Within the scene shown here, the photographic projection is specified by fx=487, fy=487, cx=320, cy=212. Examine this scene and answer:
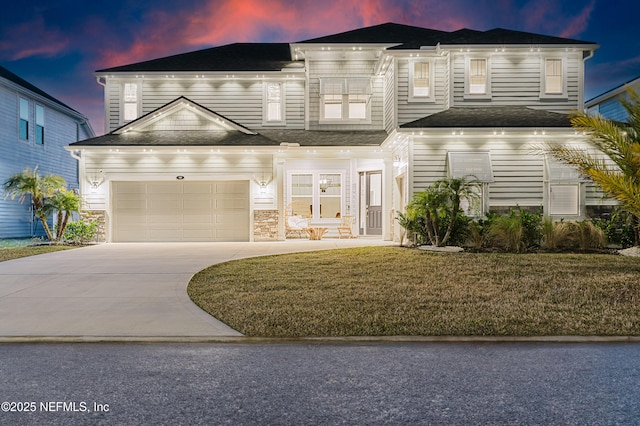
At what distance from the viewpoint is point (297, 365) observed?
14.6 feet

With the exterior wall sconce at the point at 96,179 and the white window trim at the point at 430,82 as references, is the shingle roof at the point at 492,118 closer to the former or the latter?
the white window trim at the point at 430,82

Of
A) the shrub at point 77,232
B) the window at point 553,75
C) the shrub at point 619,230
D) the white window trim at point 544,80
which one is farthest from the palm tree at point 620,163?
the shrub at point 77,232

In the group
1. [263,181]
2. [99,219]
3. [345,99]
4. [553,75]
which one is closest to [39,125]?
[99,219]

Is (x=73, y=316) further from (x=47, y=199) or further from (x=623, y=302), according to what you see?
(x=47, y=199)

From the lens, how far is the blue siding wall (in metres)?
21.0

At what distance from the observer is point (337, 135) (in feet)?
61.6

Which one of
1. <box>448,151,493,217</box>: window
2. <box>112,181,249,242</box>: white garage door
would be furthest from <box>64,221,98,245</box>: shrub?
<box>448,151,493,217</box>: window

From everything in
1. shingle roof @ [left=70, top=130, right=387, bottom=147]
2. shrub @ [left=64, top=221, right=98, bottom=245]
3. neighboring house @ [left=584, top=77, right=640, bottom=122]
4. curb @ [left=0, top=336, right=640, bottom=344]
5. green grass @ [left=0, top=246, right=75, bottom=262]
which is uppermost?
neighboring house @ [left=584, top=77, right=640, bottom=122]

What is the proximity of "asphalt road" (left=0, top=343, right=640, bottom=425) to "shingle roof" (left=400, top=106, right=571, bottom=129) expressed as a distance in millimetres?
10496

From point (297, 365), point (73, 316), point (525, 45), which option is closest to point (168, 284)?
point (73, 316)

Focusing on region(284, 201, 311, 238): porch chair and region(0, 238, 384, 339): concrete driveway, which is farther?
region(284, 201, 311, 238): porch chair

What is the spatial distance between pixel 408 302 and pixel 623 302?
314 centimetres

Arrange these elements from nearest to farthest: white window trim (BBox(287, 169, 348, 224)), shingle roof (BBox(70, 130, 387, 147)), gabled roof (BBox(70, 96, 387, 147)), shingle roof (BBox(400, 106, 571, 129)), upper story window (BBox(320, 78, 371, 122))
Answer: shingle roof (BBox(400, 106, 571, 129)) < shingle roof (BBox(70, 130, 387, 147)) < gabled roof (BBox(70, 96, 387, 147)) < white window trim (BBox(287, 169, 348, 224)) < upper story window (BBox(320, 78, 371, 122))

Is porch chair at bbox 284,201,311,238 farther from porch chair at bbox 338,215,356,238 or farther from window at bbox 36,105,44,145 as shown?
window at bbox 36,105,44,145
